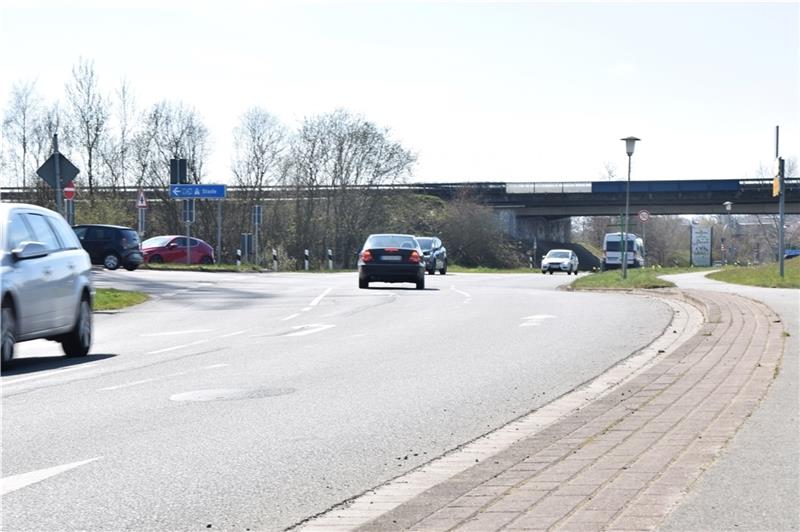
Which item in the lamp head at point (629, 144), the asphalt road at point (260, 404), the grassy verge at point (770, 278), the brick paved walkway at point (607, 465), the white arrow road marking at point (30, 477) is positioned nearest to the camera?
the brick paved walkway at point (607, 465)

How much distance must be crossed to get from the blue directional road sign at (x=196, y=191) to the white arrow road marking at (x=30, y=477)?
4973cm

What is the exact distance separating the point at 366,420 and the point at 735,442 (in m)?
2.64

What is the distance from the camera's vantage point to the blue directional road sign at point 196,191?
56344mm

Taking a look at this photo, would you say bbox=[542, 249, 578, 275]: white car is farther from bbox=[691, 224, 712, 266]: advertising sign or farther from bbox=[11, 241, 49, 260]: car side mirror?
bbox=[11, 241, 49, 260]: car side mirror

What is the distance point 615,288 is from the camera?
1294 inches

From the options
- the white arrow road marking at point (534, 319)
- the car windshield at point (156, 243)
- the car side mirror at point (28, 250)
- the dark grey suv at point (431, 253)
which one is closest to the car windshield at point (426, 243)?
the dark grey suv at point (431, 253)

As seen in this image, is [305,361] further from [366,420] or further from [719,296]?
[719,296]

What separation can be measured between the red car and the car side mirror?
41642 mm

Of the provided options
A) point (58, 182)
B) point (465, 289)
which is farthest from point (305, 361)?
point (465, 289)

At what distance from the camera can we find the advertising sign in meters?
78.6

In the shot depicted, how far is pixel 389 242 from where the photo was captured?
33.6 meters

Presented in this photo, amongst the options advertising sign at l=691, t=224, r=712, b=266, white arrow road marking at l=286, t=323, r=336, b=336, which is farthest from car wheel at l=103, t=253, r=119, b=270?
advertising sign at l=691, t=224, r=712, b=266

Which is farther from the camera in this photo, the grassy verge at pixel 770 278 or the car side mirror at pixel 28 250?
the grassy verge at pixel 770 278

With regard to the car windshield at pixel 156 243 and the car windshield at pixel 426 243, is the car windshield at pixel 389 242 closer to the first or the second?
the car windshield at pixel 426 243
